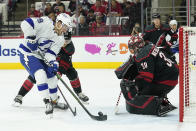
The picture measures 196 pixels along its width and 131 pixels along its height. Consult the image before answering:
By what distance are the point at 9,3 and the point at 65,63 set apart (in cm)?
635

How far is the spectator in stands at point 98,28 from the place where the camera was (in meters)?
9.29

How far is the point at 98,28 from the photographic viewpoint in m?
9.34

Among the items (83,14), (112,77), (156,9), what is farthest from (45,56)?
(156,9)

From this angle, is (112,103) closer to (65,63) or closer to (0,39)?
(65,63)

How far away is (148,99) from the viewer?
4.24m

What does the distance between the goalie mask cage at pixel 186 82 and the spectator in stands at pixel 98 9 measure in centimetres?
557

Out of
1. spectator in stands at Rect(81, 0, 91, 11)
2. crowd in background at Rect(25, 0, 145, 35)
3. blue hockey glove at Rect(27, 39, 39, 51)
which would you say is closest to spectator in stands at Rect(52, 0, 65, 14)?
crowd in background at Rect(25, 0, 145, 35)

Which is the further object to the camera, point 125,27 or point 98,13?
point 98,13

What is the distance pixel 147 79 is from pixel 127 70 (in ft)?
0.87

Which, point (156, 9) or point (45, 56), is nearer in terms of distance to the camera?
point (45, 56)

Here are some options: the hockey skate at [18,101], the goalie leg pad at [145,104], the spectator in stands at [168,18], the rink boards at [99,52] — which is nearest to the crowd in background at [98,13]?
the rink boards at [99,52]

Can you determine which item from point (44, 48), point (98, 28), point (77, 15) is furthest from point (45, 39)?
point (77, 15)

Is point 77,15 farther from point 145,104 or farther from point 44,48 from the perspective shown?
point 145,104

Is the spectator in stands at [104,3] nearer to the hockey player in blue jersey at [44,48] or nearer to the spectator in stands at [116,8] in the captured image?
the spectator in stands at [116,8]
